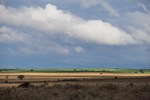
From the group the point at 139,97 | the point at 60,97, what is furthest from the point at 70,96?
the point at 139,97

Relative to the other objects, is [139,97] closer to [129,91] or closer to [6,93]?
[129,91]

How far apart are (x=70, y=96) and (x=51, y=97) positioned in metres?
3.23

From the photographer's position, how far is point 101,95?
6812 cm

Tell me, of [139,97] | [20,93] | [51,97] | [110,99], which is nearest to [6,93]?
[20,93]

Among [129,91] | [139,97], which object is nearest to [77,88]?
[129,91]

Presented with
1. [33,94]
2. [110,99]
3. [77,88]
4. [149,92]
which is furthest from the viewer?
[77,88]

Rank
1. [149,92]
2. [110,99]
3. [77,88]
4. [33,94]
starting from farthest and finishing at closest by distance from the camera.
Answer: [77,88], [149,92], [33,94], [110,99]

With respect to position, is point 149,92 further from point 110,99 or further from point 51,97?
point 51,97

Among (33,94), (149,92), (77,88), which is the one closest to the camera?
(33,94)

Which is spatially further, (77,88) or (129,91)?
(77,88)

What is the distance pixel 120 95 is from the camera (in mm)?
68125

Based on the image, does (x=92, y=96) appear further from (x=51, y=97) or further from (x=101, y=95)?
(x=51, y=97)

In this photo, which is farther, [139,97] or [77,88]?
[77,88]

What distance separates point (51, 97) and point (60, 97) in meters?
1.58
